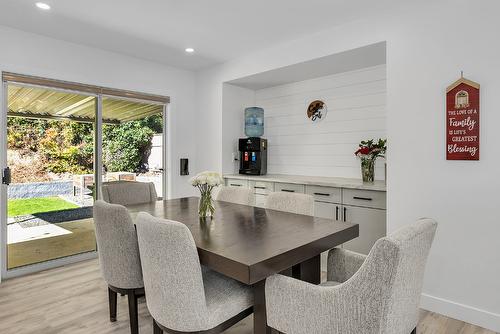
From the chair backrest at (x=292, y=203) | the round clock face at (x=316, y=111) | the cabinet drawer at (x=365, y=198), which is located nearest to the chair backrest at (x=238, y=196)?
the chair backrest at (x=292, y=203)

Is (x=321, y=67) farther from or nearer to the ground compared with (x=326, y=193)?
farther from the ground

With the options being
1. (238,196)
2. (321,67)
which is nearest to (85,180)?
(238,196)

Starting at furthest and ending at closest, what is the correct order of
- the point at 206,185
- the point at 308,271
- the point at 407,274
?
1. the point at 206,185
2. the point at 308,271
3. the point at 407,274

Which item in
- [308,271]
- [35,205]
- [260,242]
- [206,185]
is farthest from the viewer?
[35,205]

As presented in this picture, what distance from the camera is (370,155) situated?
3.40 meters

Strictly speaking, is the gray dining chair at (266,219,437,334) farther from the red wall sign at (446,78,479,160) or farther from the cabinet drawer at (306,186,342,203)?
the cabinet drawer at (306,186,342,203)

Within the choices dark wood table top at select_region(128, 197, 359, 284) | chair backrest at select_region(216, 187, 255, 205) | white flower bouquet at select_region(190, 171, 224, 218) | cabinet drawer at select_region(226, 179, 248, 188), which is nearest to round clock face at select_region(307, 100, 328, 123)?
cabinet drawer at select_region(226, 179, 248, 188)

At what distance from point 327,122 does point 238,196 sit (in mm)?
1770

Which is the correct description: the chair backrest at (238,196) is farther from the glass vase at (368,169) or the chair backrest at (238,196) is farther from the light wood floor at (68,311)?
the glass vase at (368,169)

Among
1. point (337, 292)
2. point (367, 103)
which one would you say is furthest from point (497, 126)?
point (337, 292)

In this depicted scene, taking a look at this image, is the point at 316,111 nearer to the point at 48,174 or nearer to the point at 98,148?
the point at 98,148

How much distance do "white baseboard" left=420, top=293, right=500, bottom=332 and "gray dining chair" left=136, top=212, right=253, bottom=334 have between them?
1844 mm

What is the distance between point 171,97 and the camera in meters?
4.53

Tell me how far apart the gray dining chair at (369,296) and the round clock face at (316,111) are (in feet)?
9.54
